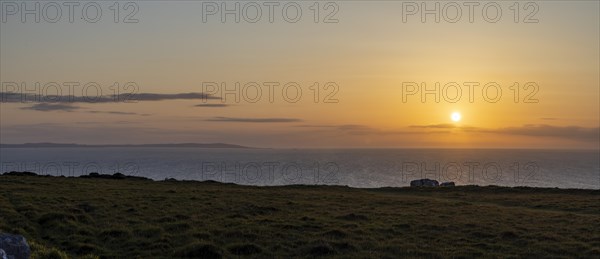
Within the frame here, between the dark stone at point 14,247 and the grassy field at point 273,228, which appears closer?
the dark stone at point 14,247

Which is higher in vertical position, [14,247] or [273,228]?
[14,247]

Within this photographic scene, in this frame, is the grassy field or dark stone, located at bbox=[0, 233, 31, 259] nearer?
dark stone, located at bbox=[0, 233, 31, 259]

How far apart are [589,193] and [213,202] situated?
46.8 m

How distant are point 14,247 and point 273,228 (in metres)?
14.9

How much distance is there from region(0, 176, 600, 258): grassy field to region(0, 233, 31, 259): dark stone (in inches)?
119

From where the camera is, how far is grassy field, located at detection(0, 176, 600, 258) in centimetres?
2303

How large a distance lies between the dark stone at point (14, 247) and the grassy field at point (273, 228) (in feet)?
9.91

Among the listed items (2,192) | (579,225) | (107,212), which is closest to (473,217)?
(579,225)

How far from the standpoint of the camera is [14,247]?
1530 centimetres

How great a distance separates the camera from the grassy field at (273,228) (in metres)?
23.0

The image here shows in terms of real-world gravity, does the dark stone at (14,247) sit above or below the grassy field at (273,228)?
above

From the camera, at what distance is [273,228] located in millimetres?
28094

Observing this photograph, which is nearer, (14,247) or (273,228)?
(14,247)

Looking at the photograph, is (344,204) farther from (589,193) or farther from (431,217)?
(589,193)
